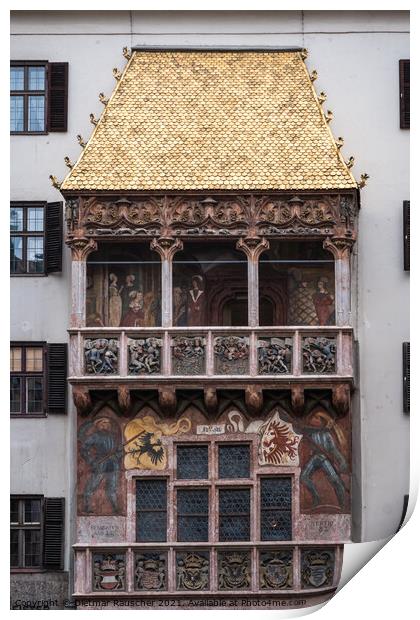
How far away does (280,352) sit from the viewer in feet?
78.5

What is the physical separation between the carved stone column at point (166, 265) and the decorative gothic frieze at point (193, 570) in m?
2.21

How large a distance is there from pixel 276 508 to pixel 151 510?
1189 millimetres

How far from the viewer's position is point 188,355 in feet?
78.6

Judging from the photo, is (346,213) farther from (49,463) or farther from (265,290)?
(49,463)

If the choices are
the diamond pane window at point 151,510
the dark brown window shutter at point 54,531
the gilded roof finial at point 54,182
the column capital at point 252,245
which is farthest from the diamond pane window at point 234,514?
the gilded roof finial at point 54,182

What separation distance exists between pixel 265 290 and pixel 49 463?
2.67 metres

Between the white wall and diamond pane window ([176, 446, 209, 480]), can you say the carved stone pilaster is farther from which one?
diamond pane window ([176, 446, 209, 480])

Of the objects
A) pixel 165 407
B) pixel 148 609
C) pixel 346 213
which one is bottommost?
pixel 148 609

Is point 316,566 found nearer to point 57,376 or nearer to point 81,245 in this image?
point 57,376

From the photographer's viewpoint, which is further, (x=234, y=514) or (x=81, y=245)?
(x=81, y=245)

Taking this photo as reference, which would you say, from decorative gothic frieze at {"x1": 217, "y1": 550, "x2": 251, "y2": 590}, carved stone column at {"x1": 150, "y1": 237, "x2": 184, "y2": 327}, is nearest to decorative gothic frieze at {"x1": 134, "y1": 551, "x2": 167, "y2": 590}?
decorative gothic frieze at {"x1": 217, "y1": 550, "x2": 251, "y2": 590}

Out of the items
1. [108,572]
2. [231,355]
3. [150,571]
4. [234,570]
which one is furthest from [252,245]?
[108,572]

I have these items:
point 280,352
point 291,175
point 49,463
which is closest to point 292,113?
point 291,175

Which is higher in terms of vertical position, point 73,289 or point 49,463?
point 73,289
